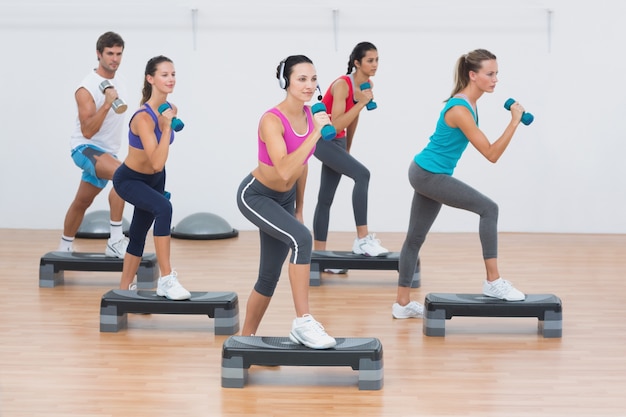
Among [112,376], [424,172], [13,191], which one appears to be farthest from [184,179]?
[112,376]

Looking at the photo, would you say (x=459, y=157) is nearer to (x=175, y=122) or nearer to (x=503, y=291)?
(x=503, y=291)

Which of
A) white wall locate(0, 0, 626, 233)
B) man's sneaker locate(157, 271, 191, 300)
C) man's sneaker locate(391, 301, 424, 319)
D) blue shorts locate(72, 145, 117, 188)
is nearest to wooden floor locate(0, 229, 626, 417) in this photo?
man's sneaker locate(391, 301, 424, 319)

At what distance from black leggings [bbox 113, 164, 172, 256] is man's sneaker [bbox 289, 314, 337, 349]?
109 cm

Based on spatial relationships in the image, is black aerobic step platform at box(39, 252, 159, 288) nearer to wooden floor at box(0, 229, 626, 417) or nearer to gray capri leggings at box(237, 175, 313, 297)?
wooden floor at box(0, 229, 626, 417)

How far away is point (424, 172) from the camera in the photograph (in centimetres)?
457

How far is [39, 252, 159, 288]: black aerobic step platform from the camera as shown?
5.51m

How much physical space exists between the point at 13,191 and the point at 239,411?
4733mm

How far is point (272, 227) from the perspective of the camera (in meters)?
3.69

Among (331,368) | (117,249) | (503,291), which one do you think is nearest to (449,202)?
(503,291)

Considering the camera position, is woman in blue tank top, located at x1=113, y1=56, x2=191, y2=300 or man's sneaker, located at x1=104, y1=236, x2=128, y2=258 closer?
woman in blue tank top, located at x1=113, y1=56, x2=191, y2=300

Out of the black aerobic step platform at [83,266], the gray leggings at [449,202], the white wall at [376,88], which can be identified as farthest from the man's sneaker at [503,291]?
the white wall at [376,88]

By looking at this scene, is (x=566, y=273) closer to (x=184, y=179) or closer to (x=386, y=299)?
(x=386, y=299)

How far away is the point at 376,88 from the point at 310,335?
404 cm

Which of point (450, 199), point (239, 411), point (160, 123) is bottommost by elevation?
point (239, 411)
